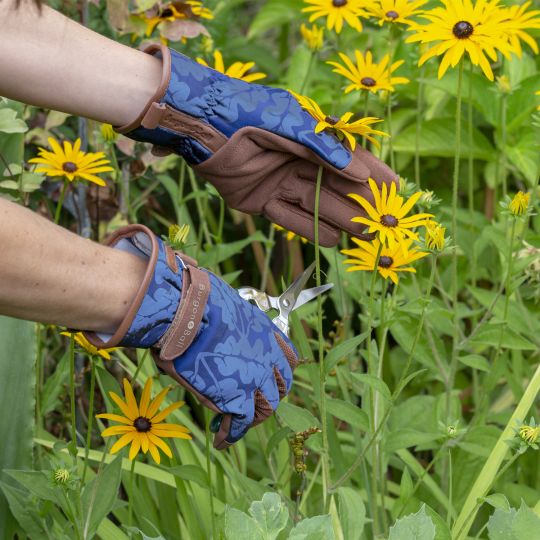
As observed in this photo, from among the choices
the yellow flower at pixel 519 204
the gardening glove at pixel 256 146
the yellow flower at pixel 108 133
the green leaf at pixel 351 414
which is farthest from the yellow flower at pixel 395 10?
the green leaf at pixel 351 414

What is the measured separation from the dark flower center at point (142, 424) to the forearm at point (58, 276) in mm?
148

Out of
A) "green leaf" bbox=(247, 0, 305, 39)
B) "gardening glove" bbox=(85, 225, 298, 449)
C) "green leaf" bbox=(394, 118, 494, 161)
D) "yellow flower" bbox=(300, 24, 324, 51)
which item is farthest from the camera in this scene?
"green leaf" bbox=(247, 0, 305, 39)

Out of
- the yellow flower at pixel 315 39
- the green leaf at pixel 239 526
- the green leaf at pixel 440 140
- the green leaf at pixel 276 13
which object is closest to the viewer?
the green leaf at pixel 239 526

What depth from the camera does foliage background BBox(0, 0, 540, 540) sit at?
3.95ft

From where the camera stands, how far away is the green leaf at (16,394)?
4.42 feet

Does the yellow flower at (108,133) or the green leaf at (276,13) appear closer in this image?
the yellow flower at (108,133)

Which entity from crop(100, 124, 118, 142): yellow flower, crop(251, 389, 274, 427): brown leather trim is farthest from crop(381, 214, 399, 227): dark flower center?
crop(100, 124, 118, 142): yellow flower

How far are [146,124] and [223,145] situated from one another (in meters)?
0.10

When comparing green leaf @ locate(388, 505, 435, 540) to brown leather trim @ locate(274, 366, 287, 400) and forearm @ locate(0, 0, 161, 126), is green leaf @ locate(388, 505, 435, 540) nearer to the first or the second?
brown leather trim @ locate(274, 366, 287, 400)

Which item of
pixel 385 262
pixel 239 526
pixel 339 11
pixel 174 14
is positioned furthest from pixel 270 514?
pixel 174 14

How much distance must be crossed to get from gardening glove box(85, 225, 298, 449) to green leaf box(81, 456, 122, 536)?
132 mm

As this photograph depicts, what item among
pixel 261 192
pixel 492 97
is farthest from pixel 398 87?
pixel 261 192

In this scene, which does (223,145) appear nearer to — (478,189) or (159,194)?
(159,194)

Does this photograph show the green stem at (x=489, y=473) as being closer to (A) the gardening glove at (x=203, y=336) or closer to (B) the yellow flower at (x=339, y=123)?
(A) the gardening glove at (x=203, y=336)
